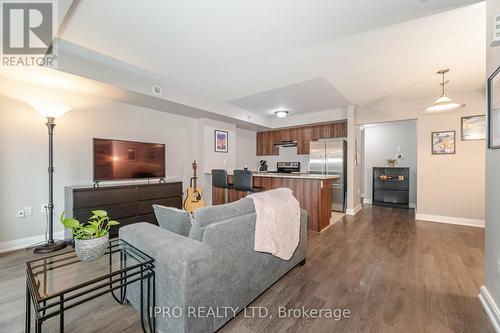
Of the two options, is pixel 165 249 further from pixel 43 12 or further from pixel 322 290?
pixel 43 12

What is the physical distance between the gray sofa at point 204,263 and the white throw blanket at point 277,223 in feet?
0.23

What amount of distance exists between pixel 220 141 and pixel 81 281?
379 cm

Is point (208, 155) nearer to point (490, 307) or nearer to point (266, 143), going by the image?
point (266, 143)

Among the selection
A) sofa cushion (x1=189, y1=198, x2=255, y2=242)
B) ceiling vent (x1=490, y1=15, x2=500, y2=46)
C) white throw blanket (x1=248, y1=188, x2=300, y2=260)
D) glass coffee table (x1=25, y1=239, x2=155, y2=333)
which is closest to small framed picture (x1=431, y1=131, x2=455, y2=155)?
ceiling vent (x1=490, y1=15, x2=500, y2=46)

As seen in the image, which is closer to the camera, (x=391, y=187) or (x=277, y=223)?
(x=277, y=223)

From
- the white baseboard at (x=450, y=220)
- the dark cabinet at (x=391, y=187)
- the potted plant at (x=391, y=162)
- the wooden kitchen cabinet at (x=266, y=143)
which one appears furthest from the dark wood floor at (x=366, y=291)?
the wooden kitchen cabinet at (x=266, y=143)

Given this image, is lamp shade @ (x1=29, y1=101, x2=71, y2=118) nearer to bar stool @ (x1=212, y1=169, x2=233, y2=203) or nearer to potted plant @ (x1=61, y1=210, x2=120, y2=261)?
potted plant @ (x1=61, y1=210, x2=120, y2=261)

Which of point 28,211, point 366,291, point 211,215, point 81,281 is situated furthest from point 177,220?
point 28,211

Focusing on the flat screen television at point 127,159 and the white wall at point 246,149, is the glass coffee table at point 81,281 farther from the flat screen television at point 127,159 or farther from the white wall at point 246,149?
the white wall at point 246,149

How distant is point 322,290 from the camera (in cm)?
190

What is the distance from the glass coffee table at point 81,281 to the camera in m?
0.98

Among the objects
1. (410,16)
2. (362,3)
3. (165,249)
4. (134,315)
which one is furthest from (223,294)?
(410,16)

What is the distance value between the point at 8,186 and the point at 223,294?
3.34 m

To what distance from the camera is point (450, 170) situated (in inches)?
160
